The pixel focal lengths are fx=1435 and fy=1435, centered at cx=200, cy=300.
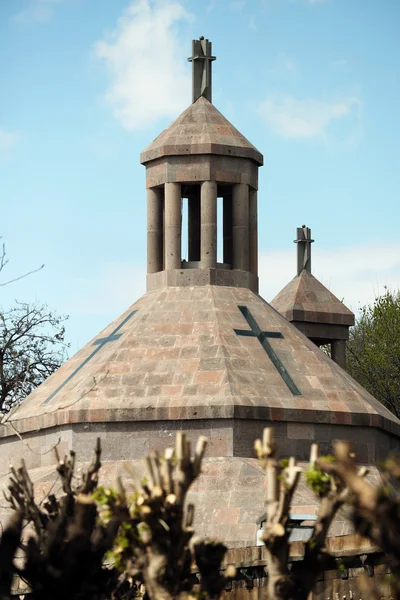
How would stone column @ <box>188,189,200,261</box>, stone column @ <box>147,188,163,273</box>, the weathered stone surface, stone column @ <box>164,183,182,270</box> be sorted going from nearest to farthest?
1. the weathered stone surface
2. stone column @ <box>164,183,182,270</box>
3. stone column @ <box>147,188,163,273</box>
4. stone column @ <box>188,189,200,261</box>

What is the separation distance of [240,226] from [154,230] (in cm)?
192

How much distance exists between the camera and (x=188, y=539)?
14.1 metres

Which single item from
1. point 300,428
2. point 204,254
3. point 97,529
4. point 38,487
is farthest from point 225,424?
point 97,529

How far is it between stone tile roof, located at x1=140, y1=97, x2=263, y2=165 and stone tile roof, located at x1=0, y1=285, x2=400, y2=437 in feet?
9.74

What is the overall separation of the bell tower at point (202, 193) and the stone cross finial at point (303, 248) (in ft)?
21.9

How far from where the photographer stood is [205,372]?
1082 inches

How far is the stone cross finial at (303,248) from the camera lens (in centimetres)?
3878

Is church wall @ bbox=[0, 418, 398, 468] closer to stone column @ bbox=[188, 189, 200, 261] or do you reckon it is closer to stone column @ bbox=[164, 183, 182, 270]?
stone column @ bbox=[164, 183, 182, 270]

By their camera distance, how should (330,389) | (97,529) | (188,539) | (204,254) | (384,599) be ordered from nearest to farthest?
(188,539), (97,529), (384,599), (330,389), (204,254)

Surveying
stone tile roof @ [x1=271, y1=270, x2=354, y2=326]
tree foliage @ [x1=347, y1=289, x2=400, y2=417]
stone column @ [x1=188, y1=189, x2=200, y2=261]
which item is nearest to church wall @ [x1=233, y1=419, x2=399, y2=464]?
stone column @ [x1=188, y1=189, x2=200, y2=261]

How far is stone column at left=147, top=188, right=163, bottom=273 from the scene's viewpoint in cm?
3180

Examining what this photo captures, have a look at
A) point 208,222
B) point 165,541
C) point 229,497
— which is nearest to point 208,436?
point 229,497

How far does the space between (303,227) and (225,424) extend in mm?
14240

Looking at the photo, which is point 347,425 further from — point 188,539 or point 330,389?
point 188,539
